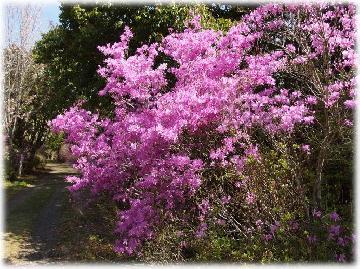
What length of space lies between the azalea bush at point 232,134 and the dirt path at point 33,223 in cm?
291

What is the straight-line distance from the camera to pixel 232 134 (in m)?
6.91

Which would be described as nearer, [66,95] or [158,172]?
[158,172]

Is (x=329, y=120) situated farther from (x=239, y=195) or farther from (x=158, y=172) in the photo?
(x=158, y=172)

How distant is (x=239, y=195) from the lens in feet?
21.8

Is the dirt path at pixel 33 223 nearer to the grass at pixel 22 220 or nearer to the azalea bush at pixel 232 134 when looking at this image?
the grass at pixel 22 220

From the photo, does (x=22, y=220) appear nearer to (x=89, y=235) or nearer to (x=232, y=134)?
(x=89, y=235)

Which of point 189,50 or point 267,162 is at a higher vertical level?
point 189,50

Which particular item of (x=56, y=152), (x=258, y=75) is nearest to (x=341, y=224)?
(x=258, y=75)

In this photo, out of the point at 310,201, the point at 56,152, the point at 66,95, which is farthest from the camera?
the point at 56,152

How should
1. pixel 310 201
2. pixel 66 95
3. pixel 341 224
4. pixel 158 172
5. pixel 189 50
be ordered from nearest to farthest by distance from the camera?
pixel 341 224 → pixel 310 201 → pixel 158 172 → pixel 189 50 → pixel 66 95

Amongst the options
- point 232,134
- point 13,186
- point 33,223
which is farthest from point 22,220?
point 232,134

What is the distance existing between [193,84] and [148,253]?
287cm

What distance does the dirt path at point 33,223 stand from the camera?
386 inches

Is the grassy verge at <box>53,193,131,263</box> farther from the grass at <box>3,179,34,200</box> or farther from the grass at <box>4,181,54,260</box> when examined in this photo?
the grass at <box>3,179,34,200</box>
